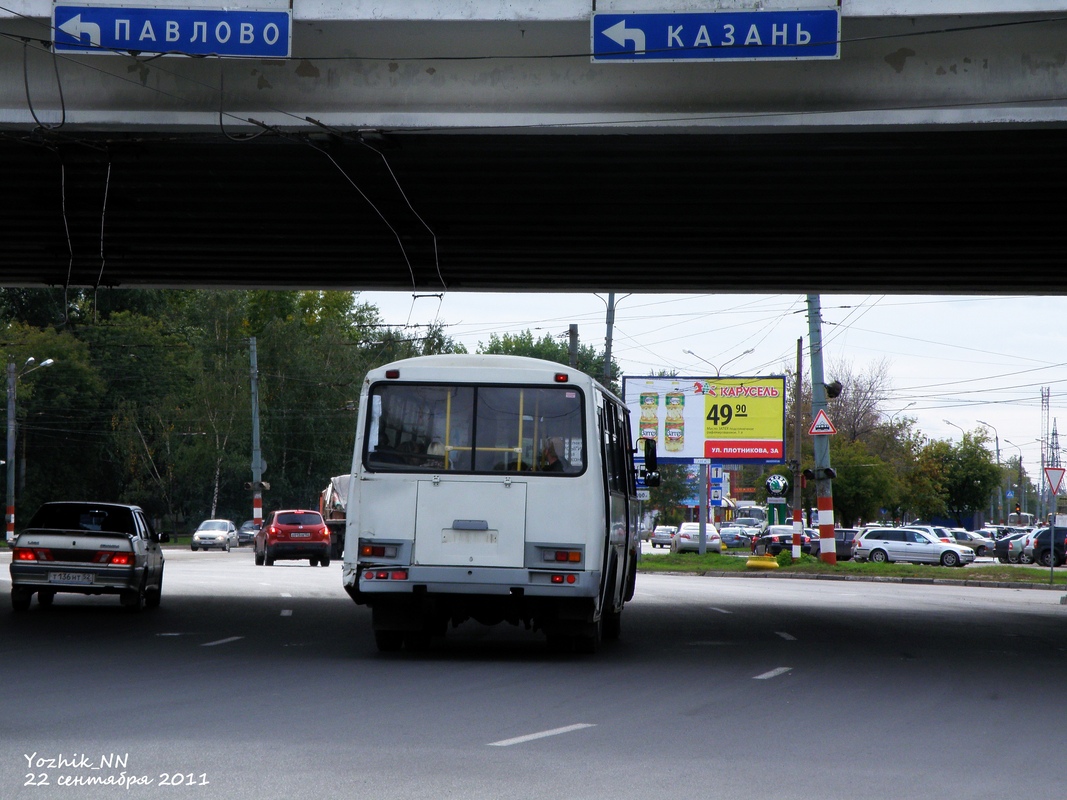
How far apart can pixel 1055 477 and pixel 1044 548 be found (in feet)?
75.5

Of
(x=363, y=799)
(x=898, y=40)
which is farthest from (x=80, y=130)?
(x=363, y=799)

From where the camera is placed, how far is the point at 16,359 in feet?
235

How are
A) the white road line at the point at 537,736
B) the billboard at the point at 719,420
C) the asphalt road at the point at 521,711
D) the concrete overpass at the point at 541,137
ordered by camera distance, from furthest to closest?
the billboard at the point at 719,420, the concrete overpass at the point at 541,137, the white road line at the point at 537,736, the asphalt road at the point at 521,711

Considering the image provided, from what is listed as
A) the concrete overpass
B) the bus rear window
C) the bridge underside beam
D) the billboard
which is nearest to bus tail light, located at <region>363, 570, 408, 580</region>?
the bus rear window

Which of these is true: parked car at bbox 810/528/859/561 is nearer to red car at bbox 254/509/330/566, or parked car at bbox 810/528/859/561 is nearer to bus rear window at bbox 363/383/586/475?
red car at bbox 254/509/330/566

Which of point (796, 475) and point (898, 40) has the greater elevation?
point (898, 40)

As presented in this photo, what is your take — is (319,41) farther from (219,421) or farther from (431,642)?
(219,421)

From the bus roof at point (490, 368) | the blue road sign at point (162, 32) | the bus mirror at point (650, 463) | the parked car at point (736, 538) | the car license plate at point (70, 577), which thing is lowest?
the car license plate at point (70, 577)

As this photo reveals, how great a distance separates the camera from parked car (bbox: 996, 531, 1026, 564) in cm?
5994

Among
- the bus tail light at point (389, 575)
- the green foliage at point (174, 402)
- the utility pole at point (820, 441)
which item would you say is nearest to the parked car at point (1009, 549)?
the utility pole at point (820, 441)

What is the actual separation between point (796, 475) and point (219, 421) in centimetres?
4552

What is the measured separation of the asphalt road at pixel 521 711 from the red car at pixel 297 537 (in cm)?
2295

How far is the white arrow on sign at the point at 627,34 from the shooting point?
13438 mm

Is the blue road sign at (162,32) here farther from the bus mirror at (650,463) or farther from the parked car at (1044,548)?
the parked car at (1044,548)
